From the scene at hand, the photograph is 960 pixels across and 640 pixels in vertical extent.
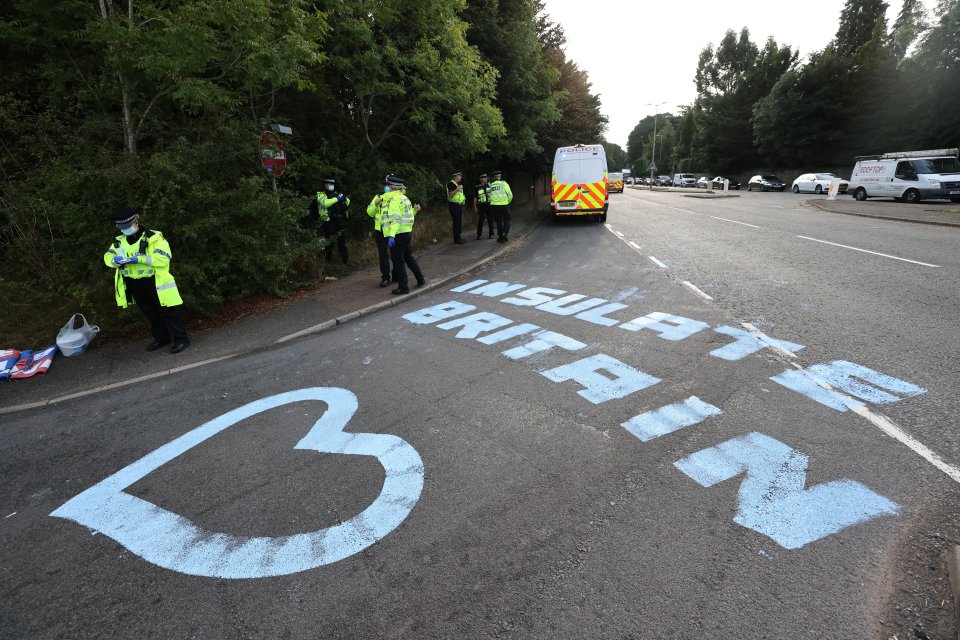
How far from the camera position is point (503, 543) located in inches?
99.7

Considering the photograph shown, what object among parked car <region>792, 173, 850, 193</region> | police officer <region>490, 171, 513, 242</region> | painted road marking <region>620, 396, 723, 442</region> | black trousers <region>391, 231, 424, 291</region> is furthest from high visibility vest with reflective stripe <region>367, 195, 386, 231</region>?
parked car <region>792, 173, 850, 193</region>

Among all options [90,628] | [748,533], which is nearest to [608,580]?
[748,533]

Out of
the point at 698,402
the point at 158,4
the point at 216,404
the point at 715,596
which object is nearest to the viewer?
the point at 715,596

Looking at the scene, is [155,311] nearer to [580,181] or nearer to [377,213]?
[377,213]

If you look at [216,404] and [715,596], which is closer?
[715,596]

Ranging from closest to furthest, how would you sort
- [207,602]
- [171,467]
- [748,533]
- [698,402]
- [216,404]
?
[207,602], [748,533], [171,467], [698,402], [216,404]

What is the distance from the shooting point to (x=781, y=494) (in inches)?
107

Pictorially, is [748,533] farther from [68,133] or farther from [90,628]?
[68,133]

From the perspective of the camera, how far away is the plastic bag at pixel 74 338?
20.9ft

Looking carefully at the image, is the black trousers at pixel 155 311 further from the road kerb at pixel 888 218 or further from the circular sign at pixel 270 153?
the road kerb at pixel 888 218

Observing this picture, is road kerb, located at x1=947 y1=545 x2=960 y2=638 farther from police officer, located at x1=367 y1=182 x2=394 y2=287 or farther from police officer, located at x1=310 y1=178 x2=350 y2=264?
police officer, located at x1=310 y1=178 x2=350 y2=264

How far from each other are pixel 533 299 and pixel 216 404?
15.8 feet

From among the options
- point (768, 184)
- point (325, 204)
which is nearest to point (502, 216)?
point (325, 204)

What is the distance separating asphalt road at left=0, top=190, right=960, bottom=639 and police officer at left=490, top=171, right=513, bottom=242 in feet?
27.9
